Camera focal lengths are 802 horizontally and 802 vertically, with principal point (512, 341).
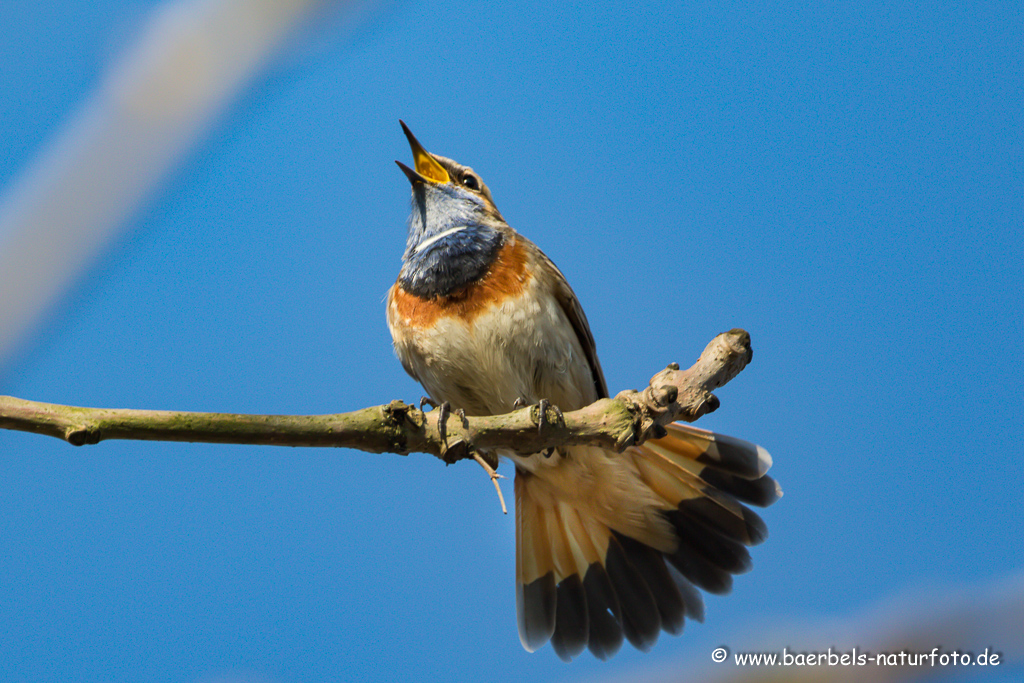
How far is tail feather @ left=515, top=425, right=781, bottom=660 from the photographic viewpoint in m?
5.55

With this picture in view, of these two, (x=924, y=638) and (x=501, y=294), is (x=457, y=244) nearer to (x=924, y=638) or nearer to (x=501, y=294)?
(x=501, y=294)

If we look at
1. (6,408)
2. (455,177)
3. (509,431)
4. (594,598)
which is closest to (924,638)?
(509,431)

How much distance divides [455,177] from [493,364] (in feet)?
7.00

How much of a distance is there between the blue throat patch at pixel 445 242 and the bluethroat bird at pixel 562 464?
0.04 feet

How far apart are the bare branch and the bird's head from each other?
173 centimetres

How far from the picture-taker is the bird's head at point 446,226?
17.6 ft

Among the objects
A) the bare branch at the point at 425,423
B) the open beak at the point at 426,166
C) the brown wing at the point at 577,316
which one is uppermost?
the open beak at the point at 426,166

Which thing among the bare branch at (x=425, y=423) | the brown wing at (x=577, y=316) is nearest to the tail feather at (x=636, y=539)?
the brown wing at (x=577, y=316)

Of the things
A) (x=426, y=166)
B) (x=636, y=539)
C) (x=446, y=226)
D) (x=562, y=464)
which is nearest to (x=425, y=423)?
(x=562, y=464)

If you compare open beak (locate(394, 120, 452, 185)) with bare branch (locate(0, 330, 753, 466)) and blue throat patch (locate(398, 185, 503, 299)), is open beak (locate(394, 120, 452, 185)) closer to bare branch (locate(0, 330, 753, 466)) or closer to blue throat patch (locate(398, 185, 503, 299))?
blue throat patch (locate(398, 185, 503, 299))

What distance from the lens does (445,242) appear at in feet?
18.5

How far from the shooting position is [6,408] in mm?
2930

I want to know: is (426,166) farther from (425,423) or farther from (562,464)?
(425,423)

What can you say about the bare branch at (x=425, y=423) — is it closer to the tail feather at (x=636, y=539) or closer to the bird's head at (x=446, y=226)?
the tail feather at (x=636, y=539)
